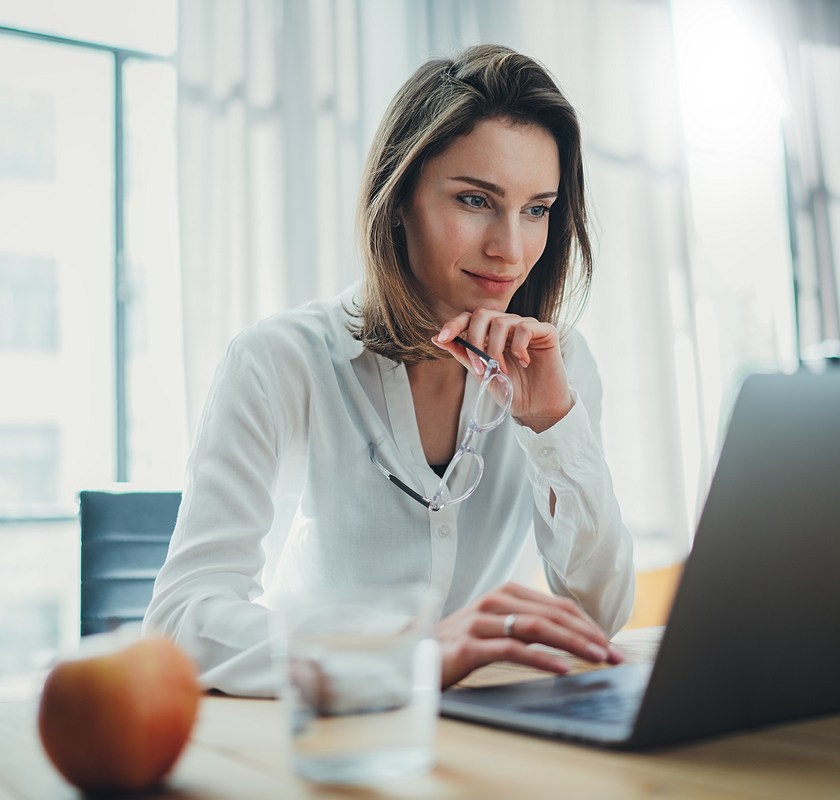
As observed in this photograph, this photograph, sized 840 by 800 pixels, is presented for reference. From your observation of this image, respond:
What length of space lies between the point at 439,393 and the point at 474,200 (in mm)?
321

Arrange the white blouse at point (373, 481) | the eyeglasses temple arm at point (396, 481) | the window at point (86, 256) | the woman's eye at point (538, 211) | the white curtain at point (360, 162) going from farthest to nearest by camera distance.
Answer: the white curtain at point (360, 162), the window at point (86, 256), the woman's eye at point (538, 211), the eyeglasses temple arm at point (396, 481), the white blouse at point (373, 481)

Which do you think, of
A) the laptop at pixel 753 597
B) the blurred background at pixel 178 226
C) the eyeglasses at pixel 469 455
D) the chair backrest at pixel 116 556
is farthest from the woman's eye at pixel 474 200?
the blurred background at pixel 178 226

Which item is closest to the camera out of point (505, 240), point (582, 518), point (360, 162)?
point (582, 518)

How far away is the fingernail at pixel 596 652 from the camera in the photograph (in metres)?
0.75

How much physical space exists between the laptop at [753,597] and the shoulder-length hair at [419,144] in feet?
3.21

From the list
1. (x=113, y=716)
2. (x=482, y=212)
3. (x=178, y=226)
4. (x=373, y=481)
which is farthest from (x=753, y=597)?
(x=178, y=226)

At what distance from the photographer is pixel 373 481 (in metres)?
1.53

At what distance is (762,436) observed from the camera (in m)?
0.55

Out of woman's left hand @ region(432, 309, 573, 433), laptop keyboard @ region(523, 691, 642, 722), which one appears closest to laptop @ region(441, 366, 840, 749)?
laptop keyboard @ region(523, 691, 642, 722)

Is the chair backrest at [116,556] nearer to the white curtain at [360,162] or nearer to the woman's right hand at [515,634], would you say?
the woman's right hand at [515,634]

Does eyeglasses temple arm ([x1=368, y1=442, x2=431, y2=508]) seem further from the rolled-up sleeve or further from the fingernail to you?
the fingernail

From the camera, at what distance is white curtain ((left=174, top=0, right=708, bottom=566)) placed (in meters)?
3.23

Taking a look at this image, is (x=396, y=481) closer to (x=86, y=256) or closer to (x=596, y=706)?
(x=596, y=706)

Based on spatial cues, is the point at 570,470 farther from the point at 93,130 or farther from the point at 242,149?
the point at 93,130
